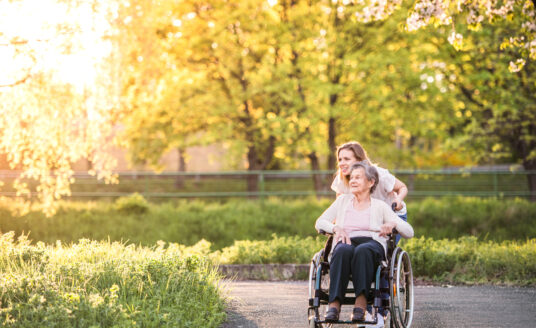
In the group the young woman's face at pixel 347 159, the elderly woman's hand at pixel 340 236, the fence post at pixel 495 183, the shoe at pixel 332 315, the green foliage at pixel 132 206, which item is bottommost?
the shoe at pixel 332 315

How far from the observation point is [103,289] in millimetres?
6070

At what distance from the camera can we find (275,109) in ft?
72.6

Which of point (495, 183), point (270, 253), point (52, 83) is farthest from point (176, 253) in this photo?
point (495, 183)

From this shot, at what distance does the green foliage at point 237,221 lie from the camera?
17.0 meters

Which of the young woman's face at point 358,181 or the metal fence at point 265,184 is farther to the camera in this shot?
the metal fence at point 265,184

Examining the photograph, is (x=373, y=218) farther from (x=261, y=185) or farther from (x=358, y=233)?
(x=261, y=185)

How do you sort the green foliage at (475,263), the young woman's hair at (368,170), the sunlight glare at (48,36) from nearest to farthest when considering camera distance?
the young woman's hair at (368,170)
the green foliage at (475,263)
the sunlight glare at (48,36)

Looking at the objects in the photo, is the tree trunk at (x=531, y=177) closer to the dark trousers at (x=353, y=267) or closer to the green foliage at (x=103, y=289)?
the green foliage at (x=103, y=289)

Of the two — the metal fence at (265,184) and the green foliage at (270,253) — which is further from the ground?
the metal fence at (265,184)

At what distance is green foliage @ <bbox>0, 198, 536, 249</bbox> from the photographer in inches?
668

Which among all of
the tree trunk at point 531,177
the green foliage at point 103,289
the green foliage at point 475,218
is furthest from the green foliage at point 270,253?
the tree trunk at point 531,177

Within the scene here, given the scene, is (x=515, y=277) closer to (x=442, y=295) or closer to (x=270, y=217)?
(x=442, y=295)

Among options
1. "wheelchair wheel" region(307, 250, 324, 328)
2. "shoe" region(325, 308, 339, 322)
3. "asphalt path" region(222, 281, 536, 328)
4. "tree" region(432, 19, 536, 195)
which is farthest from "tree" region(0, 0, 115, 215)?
"tree" region(432, 19, 536, 195)

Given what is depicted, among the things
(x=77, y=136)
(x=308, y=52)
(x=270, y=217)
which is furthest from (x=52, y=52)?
(x=308, y=52)
